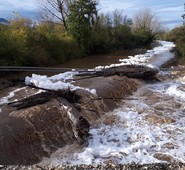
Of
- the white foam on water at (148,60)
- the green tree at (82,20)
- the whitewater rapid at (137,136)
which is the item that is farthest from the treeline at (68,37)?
the whitewater rapid at (137,136)

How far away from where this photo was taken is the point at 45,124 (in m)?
8.29

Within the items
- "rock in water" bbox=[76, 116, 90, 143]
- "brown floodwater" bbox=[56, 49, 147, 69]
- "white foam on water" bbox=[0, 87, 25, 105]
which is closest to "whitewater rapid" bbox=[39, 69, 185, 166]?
"rock in water" bbox=[76, 116, 90, 143]

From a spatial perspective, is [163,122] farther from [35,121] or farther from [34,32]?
[34,32]

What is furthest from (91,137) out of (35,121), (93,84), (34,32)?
Answer: (34,32)

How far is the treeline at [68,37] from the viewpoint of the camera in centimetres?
2114

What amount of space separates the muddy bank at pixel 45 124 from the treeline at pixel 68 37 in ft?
33.1

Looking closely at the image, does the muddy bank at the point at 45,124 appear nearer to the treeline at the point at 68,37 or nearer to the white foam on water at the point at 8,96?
the white foam on water at the point at 8,96

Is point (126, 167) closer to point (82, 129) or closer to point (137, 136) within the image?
point (82, 129)

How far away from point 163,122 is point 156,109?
133cm

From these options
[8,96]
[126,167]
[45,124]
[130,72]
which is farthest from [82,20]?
[126,167]

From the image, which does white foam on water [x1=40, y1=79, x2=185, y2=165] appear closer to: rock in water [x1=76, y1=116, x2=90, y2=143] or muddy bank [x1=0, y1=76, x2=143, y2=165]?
rock in water [x1=76, y1=116, x2=90, y2=143]

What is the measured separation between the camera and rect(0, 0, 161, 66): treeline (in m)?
21.1

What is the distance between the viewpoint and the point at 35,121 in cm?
822

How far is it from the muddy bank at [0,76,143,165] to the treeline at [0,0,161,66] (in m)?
10.1
